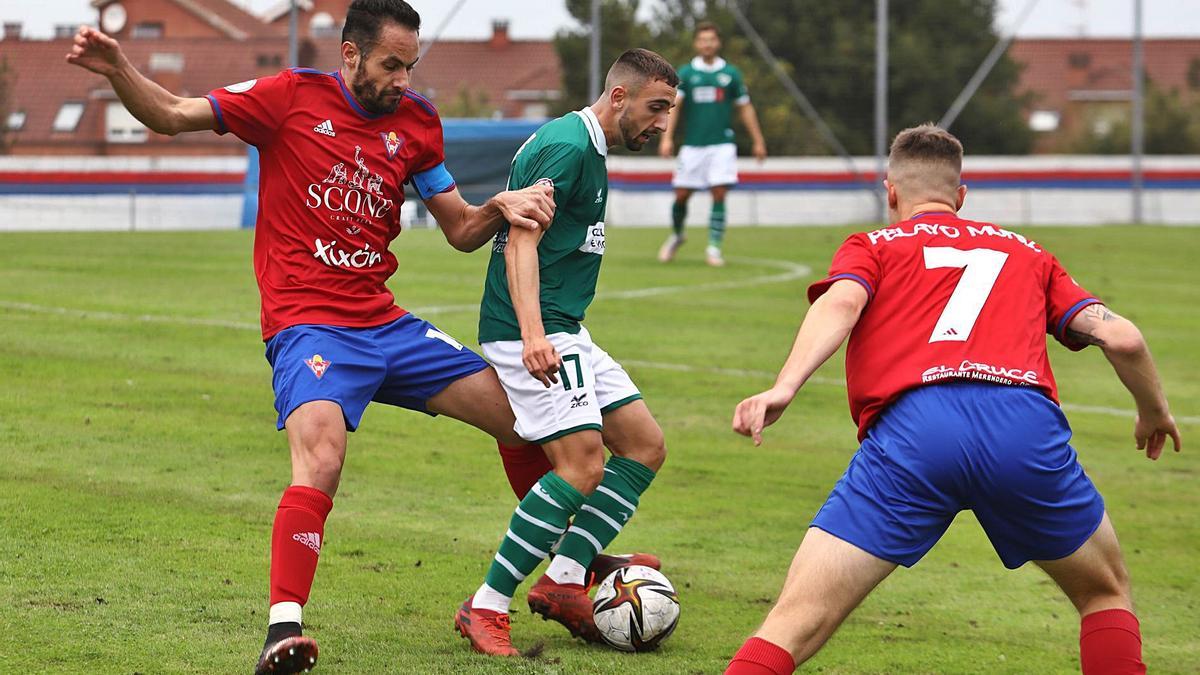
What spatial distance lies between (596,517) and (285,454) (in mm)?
2923

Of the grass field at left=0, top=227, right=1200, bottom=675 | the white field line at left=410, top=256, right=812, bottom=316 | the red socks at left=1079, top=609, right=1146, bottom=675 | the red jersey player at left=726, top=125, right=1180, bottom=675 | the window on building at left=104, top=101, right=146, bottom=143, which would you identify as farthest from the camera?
the window on building at left=104, top=101, right=146, bottom=143

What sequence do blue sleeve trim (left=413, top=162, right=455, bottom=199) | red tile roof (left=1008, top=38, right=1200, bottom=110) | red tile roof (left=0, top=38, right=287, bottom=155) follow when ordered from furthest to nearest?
red tile roof (left=1008, top=38, right=1200, bottom=110)
red tile roof (left=0, top=38, right=287, bottom=155)
blue sleeve trim (left=413, top=162, right=455, bottom=199)

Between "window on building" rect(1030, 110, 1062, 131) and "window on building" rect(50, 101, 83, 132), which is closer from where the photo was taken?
"window on building" rect(50, 101, 83, 132)

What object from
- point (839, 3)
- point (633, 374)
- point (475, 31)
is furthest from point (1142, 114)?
point (633, 374)

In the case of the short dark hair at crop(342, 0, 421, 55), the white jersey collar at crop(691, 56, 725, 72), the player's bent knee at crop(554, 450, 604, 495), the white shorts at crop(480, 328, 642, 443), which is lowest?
the player's bent knee at crop(554, 450, 604, 495)

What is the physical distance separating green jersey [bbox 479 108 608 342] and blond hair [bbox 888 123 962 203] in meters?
1.38

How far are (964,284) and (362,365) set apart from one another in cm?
203

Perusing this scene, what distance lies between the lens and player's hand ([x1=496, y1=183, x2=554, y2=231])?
5.20m

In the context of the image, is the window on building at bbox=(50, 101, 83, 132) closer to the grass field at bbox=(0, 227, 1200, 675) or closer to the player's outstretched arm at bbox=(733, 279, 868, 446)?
the grass field at bbox=(0, 227, 1200, 675)

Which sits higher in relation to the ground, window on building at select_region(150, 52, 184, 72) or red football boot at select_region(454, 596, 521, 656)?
window on building at select_region(150, 52, 184, 72)

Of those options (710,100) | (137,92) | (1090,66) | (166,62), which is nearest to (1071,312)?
(137,92)

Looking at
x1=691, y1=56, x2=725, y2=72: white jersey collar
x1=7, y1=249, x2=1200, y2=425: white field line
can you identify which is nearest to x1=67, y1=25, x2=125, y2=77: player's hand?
x1=7, y1=249, x2=1200, y2=425: white field line

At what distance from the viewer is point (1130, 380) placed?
14.1ft

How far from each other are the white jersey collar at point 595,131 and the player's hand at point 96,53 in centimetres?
159
